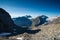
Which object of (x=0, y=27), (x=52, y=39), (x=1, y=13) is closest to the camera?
(x=52, y=39)

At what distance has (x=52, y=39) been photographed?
33812mm

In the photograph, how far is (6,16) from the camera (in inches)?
3831

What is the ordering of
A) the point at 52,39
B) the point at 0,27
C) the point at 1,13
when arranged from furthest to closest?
the point at 1,13 < the point at 0,27 < the point at 52,39

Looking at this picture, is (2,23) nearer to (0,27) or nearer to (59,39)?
(0,27)

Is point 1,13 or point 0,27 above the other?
point 1,13

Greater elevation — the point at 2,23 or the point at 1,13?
the point at 1,13

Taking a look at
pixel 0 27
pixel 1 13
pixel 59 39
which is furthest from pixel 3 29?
pixel 59 39

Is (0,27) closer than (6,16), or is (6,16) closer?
(0,27)

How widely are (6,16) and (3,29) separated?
39.9 ft

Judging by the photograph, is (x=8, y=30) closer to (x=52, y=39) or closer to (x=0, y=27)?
(x=0, y=27)

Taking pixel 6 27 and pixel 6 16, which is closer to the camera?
pixel 6 27

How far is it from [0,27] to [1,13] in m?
10.0

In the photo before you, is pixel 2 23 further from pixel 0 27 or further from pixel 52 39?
pixel 52 39

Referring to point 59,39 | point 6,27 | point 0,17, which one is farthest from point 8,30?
point 59,39
